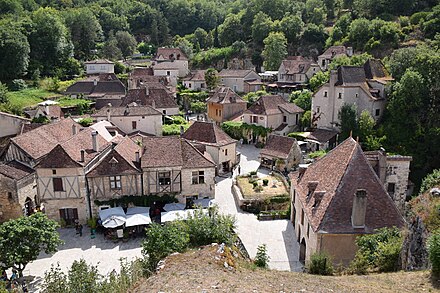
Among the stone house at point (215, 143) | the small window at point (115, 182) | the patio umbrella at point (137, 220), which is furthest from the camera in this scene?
the stone house at point (215, 143)

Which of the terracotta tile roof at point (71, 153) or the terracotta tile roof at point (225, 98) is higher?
the terracotta tile roof at point (225, 98)

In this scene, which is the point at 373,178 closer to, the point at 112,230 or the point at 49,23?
the point at 112,230

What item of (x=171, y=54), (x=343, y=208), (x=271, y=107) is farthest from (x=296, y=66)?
(x=343, y=208)

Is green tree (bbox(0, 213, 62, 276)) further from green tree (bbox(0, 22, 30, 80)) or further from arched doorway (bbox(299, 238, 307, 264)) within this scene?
green tree (bbox(0, 22, 30, 80))

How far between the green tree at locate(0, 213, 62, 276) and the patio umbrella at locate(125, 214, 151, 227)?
4693 millimetres

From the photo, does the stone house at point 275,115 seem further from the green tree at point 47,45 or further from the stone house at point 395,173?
the green tree at point 47,45

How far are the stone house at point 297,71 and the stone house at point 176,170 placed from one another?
127 ft

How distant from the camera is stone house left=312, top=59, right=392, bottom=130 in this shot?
41.8 metres

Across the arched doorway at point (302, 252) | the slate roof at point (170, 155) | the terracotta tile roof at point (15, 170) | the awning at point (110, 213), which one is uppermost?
the slate roof at point (170, 155)

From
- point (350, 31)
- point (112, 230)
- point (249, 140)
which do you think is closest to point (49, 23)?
point (249, 140)

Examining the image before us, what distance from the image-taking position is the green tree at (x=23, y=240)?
1927 cm

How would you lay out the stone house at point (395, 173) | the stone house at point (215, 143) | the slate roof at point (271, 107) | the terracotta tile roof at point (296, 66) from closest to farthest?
the stone house at point (395, 173) < the stone house at point (215, 143) < the slate roof at point (271, 107) < the terracotta tile roof at point (296, 66)

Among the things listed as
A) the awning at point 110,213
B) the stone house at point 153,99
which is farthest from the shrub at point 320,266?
the stone house at point 153,99

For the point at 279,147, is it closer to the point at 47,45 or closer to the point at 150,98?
the point at 150,98
